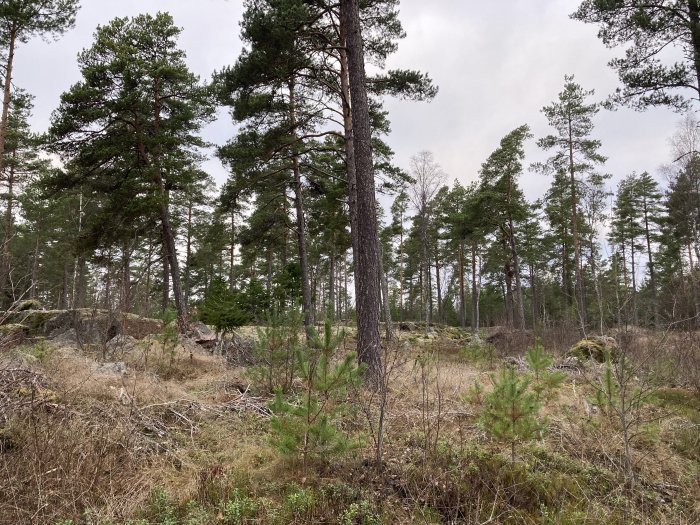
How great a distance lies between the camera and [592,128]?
2023 cm

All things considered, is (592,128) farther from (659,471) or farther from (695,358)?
(659,471)

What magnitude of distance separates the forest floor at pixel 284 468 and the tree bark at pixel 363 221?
1215mm

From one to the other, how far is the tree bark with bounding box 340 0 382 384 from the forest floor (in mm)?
1215

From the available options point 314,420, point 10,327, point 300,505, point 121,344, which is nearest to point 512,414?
point 314,420

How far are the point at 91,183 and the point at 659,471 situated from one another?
15999mm

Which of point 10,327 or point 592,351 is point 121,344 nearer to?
point 10,327

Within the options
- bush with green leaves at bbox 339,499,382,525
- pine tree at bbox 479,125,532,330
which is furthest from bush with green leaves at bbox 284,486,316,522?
pine tree at bbox 479,125,532,330

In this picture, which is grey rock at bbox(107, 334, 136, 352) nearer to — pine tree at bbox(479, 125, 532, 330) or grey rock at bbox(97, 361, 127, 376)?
grey rock at bbox(97, 361, 127, 376)

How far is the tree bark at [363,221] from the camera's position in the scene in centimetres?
587

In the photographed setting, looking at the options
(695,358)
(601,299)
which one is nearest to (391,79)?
(601,299)

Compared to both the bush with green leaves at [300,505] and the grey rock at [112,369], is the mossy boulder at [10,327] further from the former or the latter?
the bush with green leaves at [300,505]

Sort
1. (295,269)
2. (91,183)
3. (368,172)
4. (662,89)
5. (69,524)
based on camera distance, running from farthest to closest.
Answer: (295,269) → (91,183) → (662,89) → (368,172) → (69,524)

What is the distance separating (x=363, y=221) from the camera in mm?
6191

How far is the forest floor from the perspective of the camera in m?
2.70
